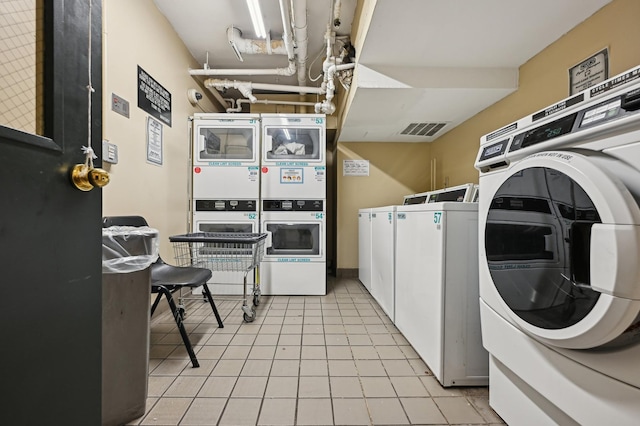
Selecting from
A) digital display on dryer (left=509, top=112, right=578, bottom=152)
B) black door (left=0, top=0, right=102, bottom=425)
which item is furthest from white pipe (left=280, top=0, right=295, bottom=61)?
digital display on dryer (left=509, top=112, right=578, bottom=152)

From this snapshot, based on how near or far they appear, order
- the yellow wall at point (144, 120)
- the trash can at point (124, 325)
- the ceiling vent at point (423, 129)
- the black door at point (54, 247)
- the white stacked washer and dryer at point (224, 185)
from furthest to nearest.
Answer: the ceiling vent at point (423, 129)
the white stacked washer and dryer at point (224, 185)
the yellow wall at point (144, 120)
the trash can at point (124, 325)
the black door at point (54, 247)

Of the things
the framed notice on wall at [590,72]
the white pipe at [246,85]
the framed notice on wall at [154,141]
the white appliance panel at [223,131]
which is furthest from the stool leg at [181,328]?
the framed notice on wall at [590,72]

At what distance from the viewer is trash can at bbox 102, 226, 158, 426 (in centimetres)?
96

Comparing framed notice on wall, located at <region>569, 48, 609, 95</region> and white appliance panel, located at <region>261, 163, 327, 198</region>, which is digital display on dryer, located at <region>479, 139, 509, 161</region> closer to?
framed notice on wall, located at <region>569, 48, 609, 95</region>

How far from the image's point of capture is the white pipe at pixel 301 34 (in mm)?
1831

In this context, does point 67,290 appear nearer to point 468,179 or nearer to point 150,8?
point 150,8

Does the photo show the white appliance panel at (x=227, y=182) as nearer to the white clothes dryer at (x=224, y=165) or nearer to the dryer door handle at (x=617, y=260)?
the white clothes dryer at (x=224, y=165)

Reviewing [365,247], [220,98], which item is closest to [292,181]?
[365,247]

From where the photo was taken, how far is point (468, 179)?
2484 millimetres

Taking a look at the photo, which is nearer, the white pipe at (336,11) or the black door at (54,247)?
the black door at (54,247)

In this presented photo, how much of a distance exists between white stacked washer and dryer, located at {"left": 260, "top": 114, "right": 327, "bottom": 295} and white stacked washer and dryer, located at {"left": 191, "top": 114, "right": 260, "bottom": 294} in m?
0.11

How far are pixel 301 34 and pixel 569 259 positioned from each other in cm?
232

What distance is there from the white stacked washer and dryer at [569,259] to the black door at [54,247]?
3.88 ft

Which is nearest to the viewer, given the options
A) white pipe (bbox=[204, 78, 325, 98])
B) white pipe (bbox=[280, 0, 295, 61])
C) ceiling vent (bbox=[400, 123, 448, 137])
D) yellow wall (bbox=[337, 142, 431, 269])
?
white pipe (bbox=[280, 0, 295, 61])
